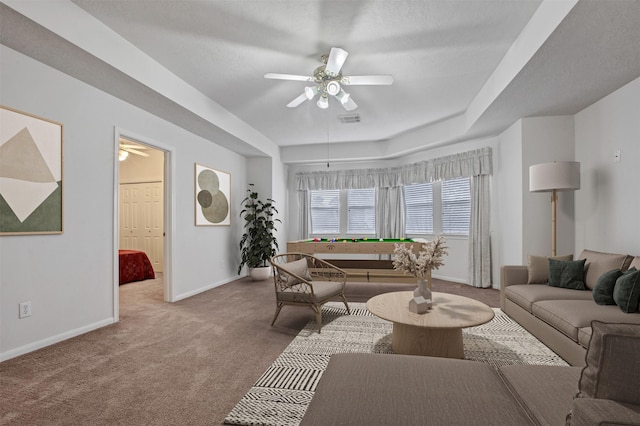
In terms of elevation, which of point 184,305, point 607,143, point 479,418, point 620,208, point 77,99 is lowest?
point 184,305

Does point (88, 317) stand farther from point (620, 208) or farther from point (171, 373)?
point (620, 208)

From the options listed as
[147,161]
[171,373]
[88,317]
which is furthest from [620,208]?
[147,161]

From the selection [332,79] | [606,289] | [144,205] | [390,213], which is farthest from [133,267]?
[606,289]

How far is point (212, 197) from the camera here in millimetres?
5645

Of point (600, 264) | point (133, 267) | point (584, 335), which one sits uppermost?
point (600, 264)

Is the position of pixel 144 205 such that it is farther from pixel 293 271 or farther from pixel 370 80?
pixel 370 80

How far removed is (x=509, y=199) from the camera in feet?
16.5

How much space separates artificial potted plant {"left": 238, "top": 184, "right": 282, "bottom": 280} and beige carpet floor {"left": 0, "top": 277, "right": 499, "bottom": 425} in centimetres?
211

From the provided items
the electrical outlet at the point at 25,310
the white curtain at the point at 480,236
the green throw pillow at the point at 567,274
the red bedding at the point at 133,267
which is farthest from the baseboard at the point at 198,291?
the green throw pillow at the point at 567,274

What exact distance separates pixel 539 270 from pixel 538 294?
23.1 inches

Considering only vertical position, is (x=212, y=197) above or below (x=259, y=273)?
above

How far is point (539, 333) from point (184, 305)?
4.03 meters

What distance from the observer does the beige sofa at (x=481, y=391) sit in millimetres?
930

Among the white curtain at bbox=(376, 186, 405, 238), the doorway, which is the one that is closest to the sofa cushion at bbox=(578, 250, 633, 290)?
the white curtain at bbox=(376, 186, 405, 238)
